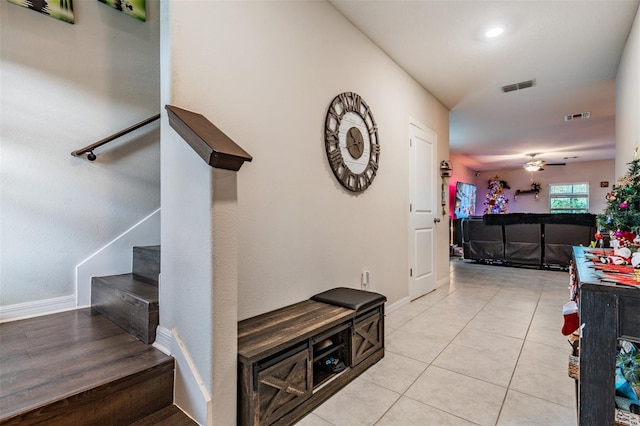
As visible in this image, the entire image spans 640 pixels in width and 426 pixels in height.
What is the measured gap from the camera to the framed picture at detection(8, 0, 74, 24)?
1.96 meters

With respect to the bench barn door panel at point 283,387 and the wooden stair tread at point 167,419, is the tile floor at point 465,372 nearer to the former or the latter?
the bench barn door panel at point 283,387

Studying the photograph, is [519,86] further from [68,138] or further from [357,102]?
[68,138]

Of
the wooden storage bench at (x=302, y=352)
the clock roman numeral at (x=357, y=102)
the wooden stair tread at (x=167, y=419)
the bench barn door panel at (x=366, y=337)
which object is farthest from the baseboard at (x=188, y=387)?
the clock roman numeral at (x=357, y=102)

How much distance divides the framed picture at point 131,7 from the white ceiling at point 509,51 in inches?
61.8

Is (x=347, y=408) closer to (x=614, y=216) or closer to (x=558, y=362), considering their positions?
(x=558, y=362)

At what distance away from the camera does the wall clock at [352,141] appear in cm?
240

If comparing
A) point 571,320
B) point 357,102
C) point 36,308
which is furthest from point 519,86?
point 36,308

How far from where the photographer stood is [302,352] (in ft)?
5.06

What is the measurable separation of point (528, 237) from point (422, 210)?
3.45 metres

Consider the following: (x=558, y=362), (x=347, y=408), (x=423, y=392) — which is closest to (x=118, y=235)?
(x=347, y=408)

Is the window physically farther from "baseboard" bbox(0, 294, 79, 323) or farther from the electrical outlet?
"baseboard" bbox(0, 294, 79, 323)

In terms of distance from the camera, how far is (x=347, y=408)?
160cm

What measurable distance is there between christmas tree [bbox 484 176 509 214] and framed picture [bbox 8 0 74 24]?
1154cm

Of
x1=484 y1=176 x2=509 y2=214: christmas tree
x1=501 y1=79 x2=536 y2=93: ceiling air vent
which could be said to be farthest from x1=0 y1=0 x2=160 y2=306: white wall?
x1=484 y1=176 x2=509 y2=214: christmas tree
